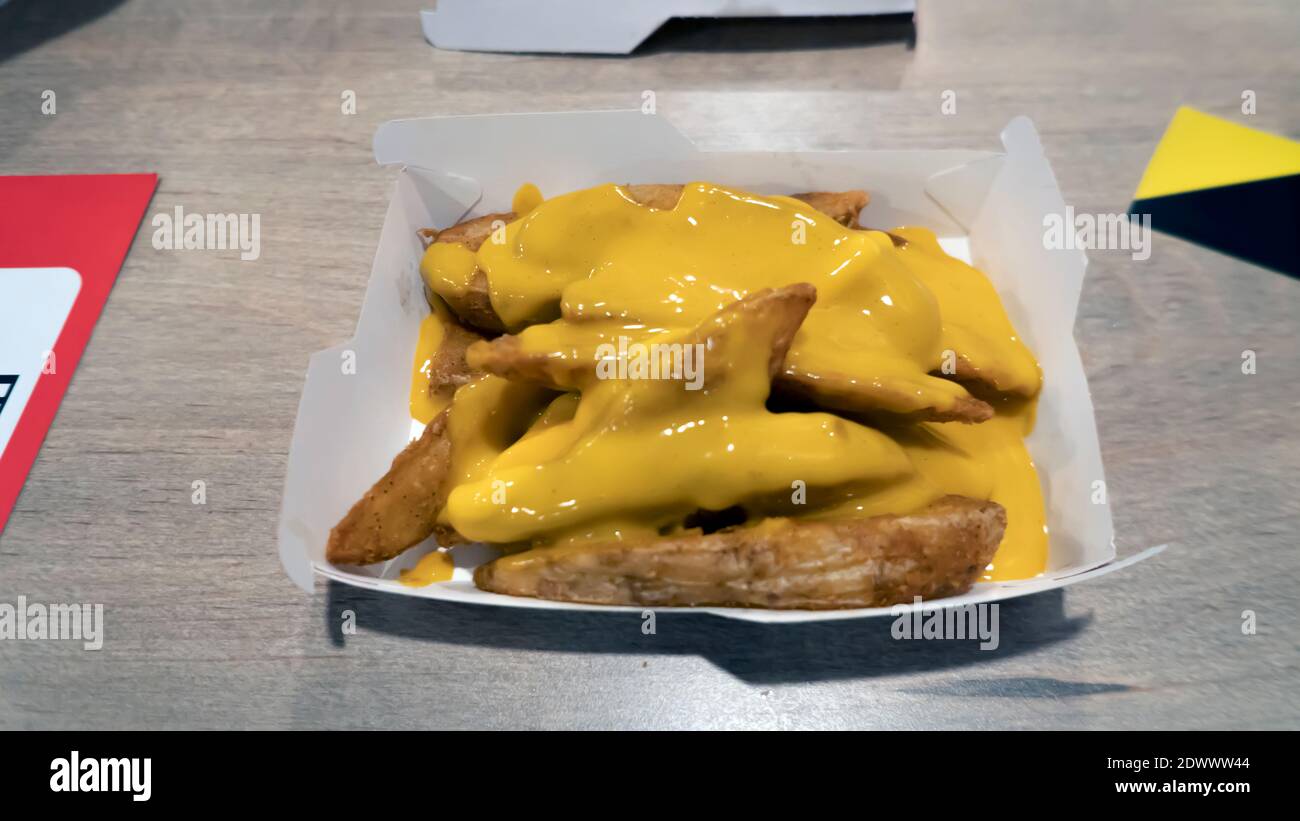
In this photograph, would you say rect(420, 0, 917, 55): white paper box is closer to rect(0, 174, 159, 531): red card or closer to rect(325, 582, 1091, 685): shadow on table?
rect(0, 174, 159, 531): red card

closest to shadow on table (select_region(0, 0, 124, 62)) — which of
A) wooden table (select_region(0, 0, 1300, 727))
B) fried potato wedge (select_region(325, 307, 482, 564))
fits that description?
wooden table (select_region(0, 0, 1300, 727))

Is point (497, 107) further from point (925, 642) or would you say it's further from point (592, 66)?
point (925, 642)

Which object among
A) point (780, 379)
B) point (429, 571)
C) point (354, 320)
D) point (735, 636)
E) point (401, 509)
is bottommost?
point (735, 636)

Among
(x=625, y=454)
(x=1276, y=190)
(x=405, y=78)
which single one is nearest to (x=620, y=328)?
(x=625, y=454)

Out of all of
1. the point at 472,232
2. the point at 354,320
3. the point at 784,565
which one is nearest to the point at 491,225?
the point at 472,232

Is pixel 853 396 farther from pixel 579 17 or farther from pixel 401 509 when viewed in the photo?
pixel 579 17

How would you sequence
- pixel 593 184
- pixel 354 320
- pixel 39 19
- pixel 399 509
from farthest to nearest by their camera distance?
pixel 39 19
pixel 354 320
pixel 593 184
pixel 399 509

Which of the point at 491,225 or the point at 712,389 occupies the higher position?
the point at 491,225
